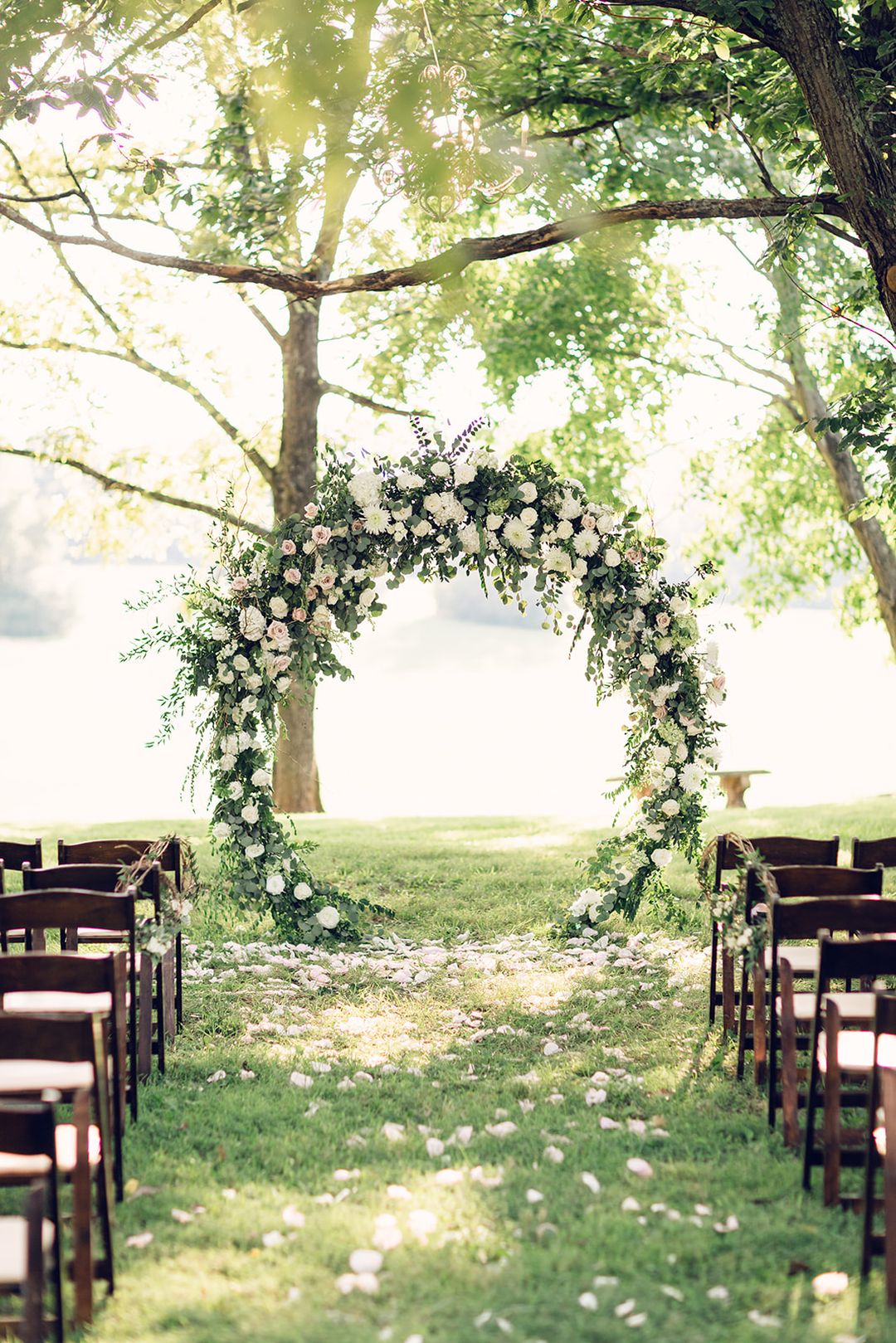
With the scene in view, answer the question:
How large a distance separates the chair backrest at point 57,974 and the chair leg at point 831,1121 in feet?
8.41

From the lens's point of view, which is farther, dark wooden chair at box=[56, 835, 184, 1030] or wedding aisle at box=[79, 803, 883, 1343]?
dark wooden chair at box=[56, 835, 184, 1030]

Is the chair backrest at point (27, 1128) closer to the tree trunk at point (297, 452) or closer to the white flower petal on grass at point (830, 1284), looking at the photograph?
the white flower petal on grass at point (830, 1284)

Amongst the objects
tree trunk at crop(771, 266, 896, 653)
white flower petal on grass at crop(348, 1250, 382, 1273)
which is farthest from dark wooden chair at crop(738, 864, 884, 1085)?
tree trunk at crop(771, 266, 896, 653)

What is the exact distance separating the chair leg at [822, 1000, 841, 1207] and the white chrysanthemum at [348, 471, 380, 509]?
481 cm

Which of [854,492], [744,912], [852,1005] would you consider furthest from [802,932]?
[854,492]

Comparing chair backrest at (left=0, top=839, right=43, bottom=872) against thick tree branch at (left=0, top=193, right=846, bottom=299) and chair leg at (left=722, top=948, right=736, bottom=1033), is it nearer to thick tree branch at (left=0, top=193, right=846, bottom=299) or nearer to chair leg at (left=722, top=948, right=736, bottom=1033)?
thick tree branch at (left=0, top=193, right=846, bottom=299)

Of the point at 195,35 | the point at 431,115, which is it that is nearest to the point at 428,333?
the point at 195,35

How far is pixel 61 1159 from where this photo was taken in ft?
13.1

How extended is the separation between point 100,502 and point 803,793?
19.3m

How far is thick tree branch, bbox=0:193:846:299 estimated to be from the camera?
755cm

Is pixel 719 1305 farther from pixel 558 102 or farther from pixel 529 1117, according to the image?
pixel 558 102

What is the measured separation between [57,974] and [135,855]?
8.09 feet

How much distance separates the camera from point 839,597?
1986 centimetres

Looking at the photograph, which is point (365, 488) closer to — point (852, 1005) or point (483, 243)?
point (483, 243)
